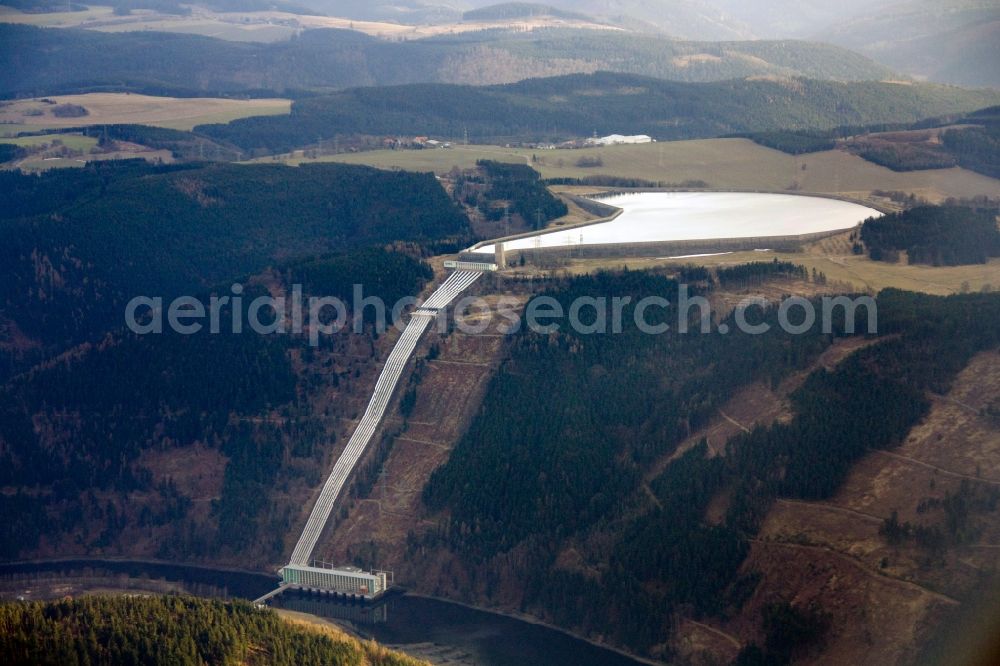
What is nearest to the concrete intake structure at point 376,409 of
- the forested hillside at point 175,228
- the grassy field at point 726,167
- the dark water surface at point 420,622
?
the dark water surface at point 420,622

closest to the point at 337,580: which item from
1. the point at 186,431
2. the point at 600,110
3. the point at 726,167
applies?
the point at 186,431

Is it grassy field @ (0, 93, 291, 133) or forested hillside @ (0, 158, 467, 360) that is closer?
forested hillside @ (0, 158, 467, 360)

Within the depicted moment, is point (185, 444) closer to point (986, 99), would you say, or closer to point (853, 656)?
point (853, 656)

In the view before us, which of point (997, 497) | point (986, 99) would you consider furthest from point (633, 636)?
point (986, 99)

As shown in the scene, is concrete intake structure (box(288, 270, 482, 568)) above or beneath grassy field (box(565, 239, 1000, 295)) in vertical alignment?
beneath

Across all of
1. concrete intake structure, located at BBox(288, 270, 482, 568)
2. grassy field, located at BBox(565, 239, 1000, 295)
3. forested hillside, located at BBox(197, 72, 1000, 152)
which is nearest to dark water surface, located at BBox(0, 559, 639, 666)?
concrete intake structure, located at BBox(288, 270, 482, 568)

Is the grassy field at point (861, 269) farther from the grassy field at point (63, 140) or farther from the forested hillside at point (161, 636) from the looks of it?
the grassy field at point (63, 140)

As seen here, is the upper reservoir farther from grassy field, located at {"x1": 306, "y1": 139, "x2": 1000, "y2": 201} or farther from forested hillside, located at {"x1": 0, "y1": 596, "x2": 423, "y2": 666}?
forested hillside, located at {"x1": 0, "y1": 596, "x2": 423, "y2": 666}
